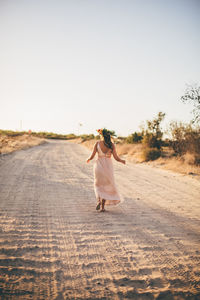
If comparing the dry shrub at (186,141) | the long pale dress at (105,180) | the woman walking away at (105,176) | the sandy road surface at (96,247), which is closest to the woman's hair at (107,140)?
the woman walking away at (105,176)

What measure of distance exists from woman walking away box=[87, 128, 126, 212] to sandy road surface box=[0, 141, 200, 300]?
0.35m

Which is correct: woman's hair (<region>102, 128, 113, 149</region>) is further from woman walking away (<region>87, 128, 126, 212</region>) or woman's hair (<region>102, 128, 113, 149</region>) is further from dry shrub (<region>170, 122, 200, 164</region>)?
dry shrub (<region>170, 122, 200, 164</region>)

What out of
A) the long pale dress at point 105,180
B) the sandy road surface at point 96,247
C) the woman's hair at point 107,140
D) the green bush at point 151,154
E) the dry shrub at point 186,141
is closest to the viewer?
the sandy road surface at point 96,247

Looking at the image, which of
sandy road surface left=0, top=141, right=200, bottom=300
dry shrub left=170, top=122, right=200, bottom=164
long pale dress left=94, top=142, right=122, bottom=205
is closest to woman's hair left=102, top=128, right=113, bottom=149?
long pale dress left=94, top=142, right=122, bottom=205

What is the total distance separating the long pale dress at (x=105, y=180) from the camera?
5039 millimetres

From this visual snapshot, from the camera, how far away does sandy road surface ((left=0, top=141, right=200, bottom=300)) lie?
2451mm

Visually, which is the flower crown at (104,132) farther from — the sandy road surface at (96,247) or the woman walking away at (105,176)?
the sandy road surface at (96,247)

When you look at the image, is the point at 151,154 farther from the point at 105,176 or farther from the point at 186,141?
the point at 105,176

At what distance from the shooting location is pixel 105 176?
5098 millimetres

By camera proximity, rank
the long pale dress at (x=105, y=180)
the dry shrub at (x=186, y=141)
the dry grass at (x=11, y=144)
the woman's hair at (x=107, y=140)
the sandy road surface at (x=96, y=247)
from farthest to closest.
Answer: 1. the dry grass at (x=11, y=144)
2. the dry shrub at (x=186, y=141)
3. the woman's hair at (x=107, y=140)
4. the long pale dress at (x=105, y=180)
5. the sandy road surface at (x=96, y=247)

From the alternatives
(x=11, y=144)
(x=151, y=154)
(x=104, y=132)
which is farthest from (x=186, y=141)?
(x=11, y=144)

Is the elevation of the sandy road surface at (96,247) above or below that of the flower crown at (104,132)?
below

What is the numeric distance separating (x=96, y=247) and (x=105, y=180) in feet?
6.44

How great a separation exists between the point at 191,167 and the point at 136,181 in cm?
399
